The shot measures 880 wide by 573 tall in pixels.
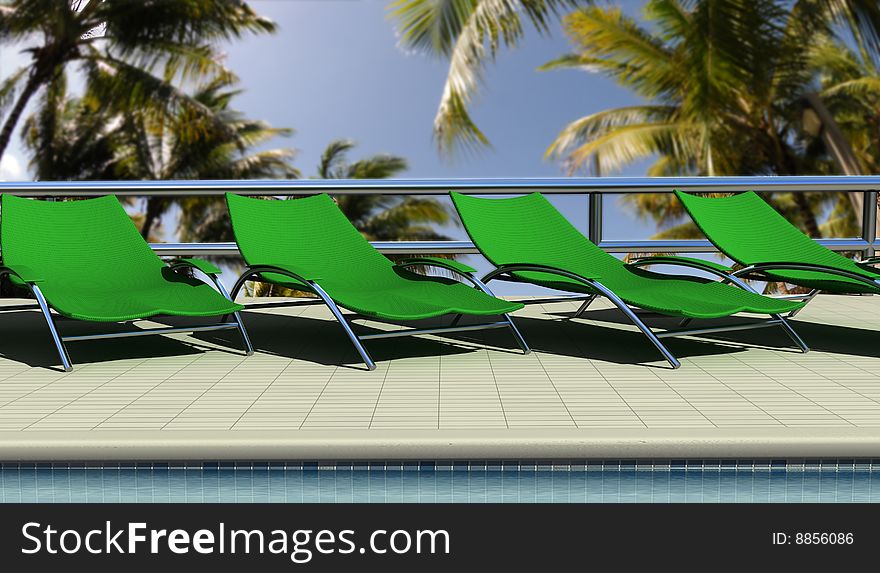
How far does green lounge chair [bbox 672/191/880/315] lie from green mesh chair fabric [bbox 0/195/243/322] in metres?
2.56

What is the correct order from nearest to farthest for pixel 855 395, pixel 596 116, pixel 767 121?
pixel 855 395
pixel 767 121
pixel 596 116

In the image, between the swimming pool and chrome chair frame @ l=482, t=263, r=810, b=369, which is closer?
the swimming pool

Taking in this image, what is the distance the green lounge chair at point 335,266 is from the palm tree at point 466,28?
835 centimetres

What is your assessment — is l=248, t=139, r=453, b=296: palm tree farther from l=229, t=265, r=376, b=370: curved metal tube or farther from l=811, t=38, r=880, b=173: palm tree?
l=229, t=265, r=376, b=370: curved metal tube

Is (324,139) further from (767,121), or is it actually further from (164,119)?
(767,121)

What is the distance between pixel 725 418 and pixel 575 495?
24.8 inches

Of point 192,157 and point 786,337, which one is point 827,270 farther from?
point 192,157

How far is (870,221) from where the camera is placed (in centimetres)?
567

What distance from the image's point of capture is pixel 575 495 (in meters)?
2.34

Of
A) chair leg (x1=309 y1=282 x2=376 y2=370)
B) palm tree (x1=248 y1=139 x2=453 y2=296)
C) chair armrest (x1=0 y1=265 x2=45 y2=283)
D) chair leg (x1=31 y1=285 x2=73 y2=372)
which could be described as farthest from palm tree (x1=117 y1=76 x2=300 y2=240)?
chair leg (x1=309 y1=282 x2=376 y2=370)

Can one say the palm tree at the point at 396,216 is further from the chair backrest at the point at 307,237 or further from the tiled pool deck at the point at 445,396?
the tiled pool deck at the point at 445,396

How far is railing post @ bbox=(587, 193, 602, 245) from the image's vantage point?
548 cm

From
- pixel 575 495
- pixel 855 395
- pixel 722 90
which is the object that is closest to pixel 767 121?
pixel 722 90

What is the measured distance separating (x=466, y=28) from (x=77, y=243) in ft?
30.1
